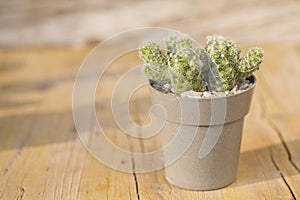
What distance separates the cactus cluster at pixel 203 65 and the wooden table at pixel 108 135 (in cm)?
31

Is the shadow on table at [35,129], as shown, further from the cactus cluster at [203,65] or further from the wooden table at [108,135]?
the cactus cluster at [203,65]

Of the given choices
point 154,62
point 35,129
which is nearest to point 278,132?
point 154,62

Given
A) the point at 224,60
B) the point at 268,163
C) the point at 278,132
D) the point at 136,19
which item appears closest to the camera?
the point at 224,60

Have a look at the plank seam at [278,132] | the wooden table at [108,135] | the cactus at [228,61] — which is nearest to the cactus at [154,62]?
the cactus at [228,61]

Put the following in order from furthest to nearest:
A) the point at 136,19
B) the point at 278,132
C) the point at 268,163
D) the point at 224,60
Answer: the point at 136,19
the point at 278,132
the point at 268,163
the point at 224,60

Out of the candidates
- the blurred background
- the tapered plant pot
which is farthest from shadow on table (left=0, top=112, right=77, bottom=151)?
the blurred background

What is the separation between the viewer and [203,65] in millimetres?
1319

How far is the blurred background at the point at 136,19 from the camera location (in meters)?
2.64

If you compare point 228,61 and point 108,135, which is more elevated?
point 228,61

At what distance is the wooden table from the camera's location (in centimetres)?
143

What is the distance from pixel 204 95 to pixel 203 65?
77 mm

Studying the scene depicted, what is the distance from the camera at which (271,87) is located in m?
2.17

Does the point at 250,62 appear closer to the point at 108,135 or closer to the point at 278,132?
the point at 278,132

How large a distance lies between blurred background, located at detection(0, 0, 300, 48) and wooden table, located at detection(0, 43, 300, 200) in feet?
0.53
